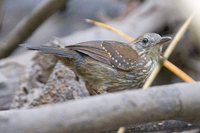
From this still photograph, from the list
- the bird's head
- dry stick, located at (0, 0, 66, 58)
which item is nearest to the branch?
the bird's head

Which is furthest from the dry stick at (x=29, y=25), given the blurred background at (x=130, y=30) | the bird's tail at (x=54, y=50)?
the bird's tail at (x=54, y=50)

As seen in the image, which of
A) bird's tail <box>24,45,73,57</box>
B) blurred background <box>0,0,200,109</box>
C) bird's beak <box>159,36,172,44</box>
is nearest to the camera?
bird's tail <box>24,45,73,57</box>

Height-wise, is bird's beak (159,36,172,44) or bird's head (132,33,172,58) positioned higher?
bird's beak (159,36,172,44)

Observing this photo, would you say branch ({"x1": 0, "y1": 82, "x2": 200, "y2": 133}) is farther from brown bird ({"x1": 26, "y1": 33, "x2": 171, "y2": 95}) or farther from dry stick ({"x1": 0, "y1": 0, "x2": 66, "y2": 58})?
dry stick ({"x1": 0, "y1": 0, "x2": 66, "y2": 58})

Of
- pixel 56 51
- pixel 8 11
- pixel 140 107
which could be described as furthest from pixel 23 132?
pixel 8 11

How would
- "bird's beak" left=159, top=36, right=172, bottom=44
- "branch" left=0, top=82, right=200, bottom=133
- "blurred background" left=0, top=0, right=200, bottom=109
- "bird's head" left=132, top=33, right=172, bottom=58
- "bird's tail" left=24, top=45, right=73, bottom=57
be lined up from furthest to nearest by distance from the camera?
"blurred background" left=0, top=0, right=200, bottom=109 < "bird's head" left=132, top=33, right=172, bottom=58 < "bird's beak" left=159, top=36, right=172, bottom=44 < "bird's tail" left=24, top=45, right=73, bottom=57 < "branch" left=0, top=82, right=200, bottom=133

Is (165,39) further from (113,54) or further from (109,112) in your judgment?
(109,112)

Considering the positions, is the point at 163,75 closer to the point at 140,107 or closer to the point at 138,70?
the point at 138,70
